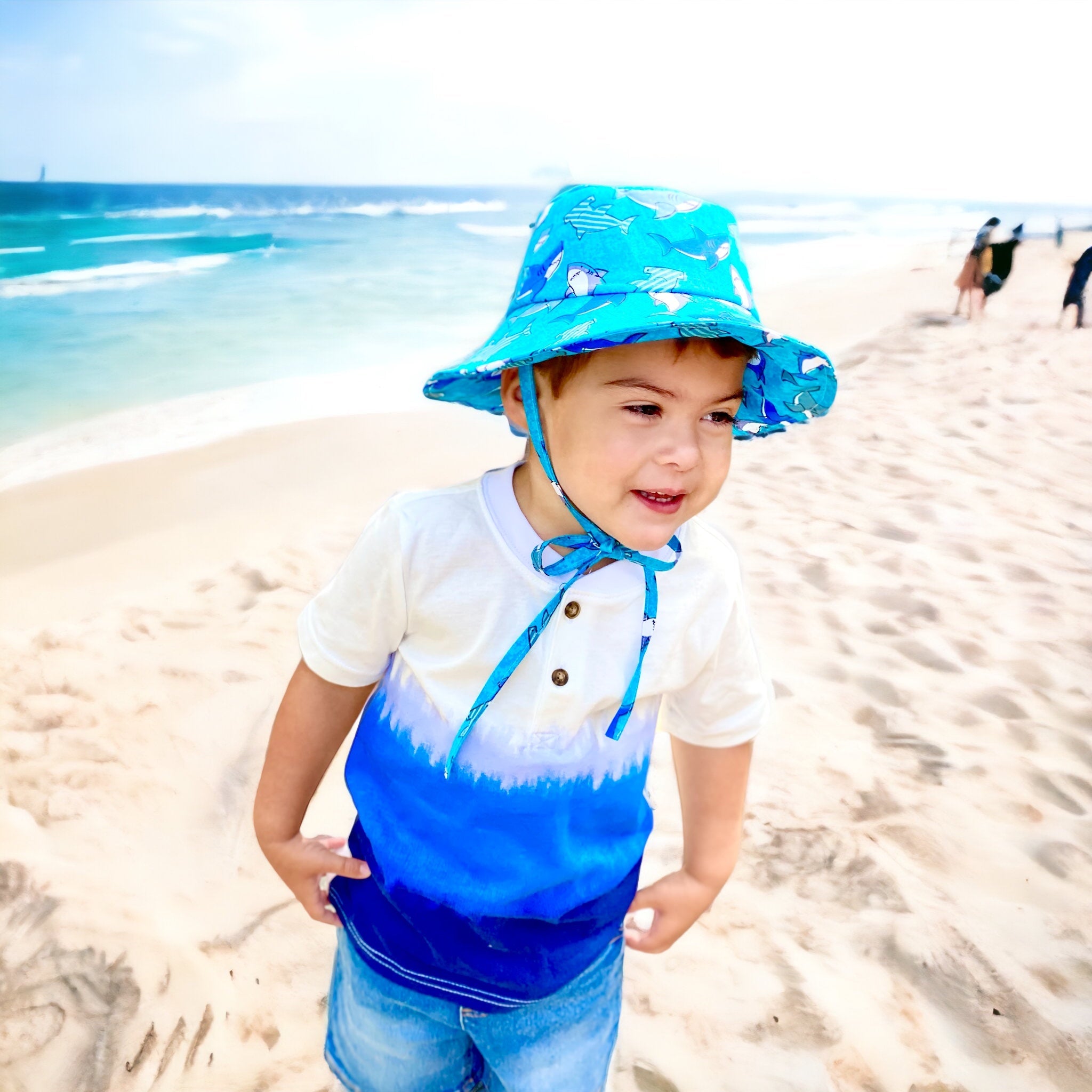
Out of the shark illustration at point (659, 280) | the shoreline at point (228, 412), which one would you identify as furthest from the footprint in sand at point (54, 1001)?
the shoreline at point (228, 412)

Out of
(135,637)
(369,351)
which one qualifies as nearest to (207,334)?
(369,351)

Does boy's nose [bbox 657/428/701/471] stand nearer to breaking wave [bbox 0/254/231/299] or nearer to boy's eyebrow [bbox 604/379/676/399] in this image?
boy's eyebrow [bbox 604/379/676/399]

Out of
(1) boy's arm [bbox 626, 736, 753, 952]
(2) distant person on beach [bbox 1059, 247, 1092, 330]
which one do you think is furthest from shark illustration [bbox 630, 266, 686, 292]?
(2) distant person on beach [bbox 1059, 247, 1092, 330]

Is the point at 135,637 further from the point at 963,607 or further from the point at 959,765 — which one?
the point at 963,607

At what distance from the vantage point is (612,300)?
1026 mm

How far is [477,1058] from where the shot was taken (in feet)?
4.36

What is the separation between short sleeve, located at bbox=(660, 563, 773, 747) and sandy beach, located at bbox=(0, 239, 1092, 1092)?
35.4 inches

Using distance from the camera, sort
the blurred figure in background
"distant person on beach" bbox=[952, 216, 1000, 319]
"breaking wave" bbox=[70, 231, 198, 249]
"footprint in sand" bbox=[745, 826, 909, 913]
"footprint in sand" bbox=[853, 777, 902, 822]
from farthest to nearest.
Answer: "breaking wave" bbox=[70, 231, 198, 249], the blurred figure in background, "distant person on beach" bbox=[952, 216, 1000, 319], "footprint in sand" bbox=[853, 777, 902, 822], "footprint in sand" bbox=[745, 826, 909, 913]

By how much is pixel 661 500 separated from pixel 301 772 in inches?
23.6

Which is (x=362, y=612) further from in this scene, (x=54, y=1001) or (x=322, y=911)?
(x=54, y=1001)

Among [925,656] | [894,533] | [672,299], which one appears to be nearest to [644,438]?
[672,299]

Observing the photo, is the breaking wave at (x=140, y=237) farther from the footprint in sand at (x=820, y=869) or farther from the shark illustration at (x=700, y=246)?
the shark illustration at (x=700, y=246)

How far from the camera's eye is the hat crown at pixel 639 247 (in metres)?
1.05

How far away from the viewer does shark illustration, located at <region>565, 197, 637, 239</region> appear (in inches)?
42.0
